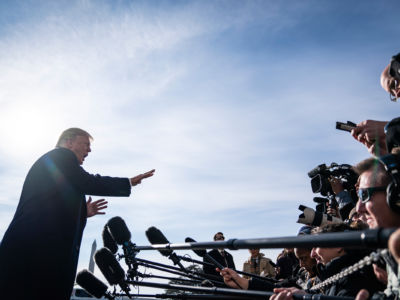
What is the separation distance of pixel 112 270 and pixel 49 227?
2.47 ft

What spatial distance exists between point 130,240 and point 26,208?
43.0 inches

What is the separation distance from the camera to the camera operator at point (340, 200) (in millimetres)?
4191

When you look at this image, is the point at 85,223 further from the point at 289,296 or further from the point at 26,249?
the point at 289,296

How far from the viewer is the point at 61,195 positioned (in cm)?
347

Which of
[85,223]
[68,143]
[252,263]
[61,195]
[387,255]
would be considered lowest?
[252,263]

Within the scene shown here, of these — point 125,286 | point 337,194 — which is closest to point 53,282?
point 125,286

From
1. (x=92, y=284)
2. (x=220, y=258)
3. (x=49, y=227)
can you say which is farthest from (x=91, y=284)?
(x=220, y=258)

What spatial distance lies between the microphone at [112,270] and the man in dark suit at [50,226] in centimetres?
28

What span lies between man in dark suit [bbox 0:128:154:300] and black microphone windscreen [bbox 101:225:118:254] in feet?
2.50

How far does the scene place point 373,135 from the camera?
7.84ft

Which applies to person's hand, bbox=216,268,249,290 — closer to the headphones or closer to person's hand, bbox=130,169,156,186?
person's hand, bbox=130,169,156,186

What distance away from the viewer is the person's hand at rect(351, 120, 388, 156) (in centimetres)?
235

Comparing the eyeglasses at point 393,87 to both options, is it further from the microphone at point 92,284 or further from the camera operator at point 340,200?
the microphone at point 92,284

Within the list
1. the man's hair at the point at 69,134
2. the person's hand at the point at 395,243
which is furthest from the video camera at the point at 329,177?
the person's hand at the point at 395,243
